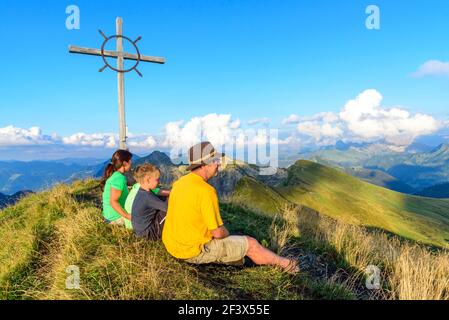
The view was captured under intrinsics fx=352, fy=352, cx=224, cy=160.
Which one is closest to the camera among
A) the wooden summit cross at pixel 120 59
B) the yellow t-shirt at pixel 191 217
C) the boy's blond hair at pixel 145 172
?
the yellow t-shirt at pixel 191 217

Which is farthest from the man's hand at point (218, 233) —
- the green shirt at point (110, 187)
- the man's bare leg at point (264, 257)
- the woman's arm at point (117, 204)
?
the green shirt at point (110, 187)

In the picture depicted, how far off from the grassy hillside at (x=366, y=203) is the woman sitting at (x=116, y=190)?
7477 cm

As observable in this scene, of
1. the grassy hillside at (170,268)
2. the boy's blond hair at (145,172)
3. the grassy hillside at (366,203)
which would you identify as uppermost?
the boy's blond hair at (145,172)

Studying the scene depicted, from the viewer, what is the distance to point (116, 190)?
8.45 meters

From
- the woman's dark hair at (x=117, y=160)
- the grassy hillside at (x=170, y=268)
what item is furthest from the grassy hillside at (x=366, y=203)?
the woman's dark hair at (x=117, y=160)

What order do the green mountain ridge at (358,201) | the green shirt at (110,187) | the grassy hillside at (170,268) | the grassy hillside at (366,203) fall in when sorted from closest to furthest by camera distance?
the grassy hillside at (170,268) → the green shirt at (110,187) → the green mountain ridge at (358,201) → the grassy hillside at (366,203)

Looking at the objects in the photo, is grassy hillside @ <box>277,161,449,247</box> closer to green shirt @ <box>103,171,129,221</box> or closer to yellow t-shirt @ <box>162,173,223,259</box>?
green shirt @ <box>103,171,129,221</box>

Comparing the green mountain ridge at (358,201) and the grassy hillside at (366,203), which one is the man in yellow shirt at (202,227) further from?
the grassy hillside at (366,203)

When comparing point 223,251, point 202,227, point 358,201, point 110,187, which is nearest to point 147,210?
point 110,187

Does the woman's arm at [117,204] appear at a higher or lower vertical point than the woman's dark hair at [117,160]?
lower

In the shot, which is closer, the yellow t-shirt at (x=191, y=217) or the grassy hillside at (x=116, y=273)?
the grassy hillside at (x=116, y=273)

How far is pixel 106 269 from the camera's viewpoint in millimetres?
5547

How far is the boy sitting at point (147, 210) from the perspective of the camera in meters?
7.43

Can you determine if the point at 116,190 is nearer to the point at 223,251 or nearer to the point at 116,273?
the point at 116,273
